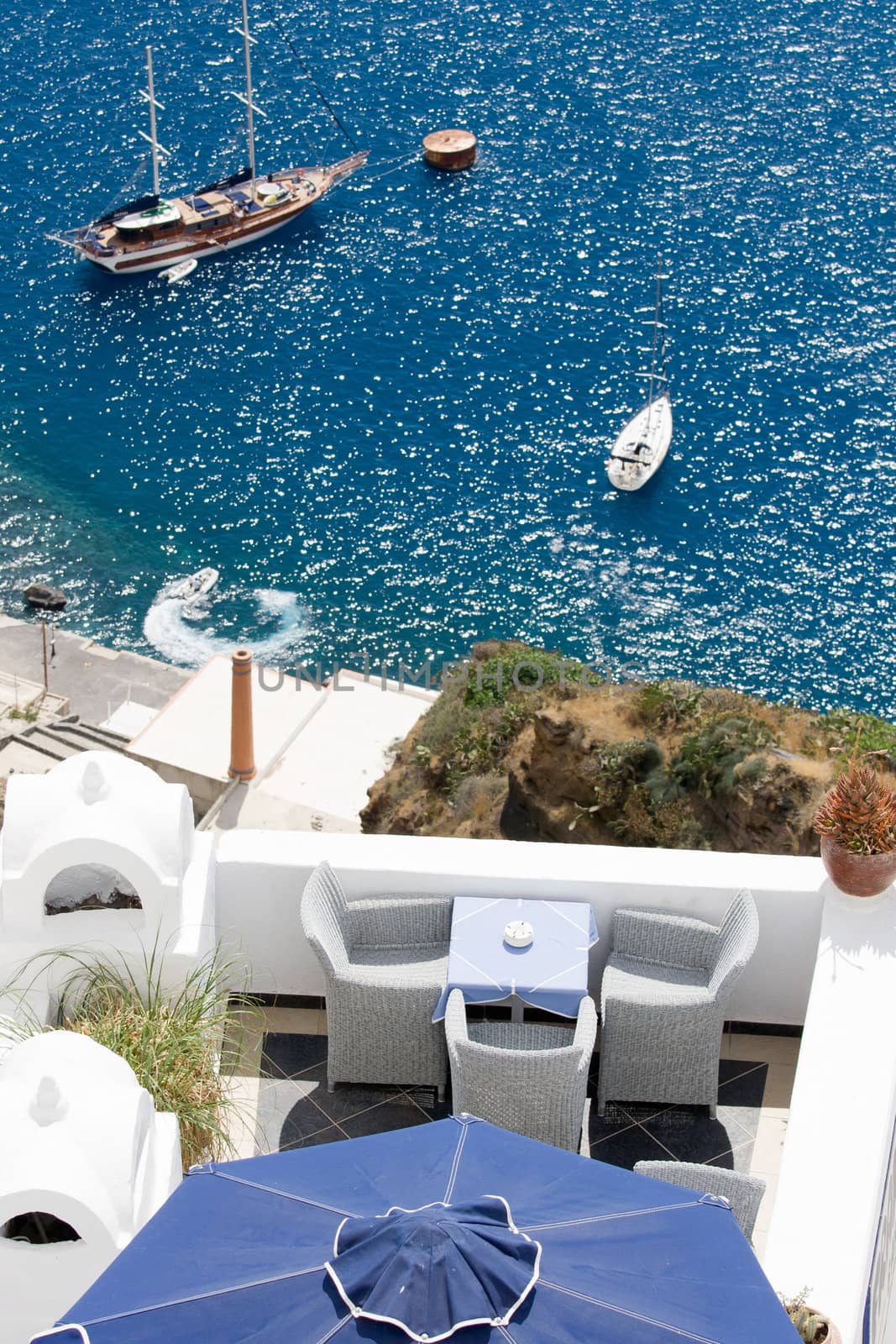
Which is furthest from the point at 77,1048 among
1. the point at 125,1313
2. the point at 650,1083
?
the point at 650,1083

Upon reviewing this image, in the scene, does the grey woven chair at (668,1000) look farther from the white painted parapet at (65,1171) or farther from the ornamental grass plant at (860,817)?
the white painted parapet at (65,1171)

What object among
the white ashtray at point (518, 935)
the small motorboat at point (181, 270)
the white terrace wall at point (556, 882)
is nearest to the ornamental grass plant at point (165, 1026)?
the white terrace wall at point (556, 882)

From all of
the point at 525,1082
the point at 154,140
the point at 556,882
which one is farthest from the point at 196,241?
the point at 525,1082

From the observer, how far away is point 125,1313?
4898mm

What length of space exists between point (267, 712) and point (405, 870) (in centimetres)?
1921

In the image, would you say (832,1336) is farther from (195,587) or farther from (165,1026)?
(195,587)

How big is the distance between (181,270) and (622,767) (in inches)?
1213

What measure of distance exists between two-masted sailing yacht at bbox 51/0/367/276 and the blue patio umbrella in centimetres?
4104

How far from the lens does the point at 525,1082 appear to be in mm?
7828

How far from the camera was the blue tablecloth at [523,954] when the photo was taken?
838 centimetres

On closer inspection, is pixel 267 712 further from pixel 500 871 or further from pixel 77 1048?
pixel 77 1048

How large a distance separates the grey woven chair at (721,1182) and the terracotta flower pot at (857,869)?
2083 millimetres

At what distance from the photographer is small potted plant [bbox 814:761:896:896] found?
8539mm

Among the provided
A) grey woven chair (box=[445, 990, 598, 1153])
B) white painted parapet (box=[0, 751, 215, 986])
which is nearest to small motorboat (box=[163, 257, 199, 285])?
white painted parapet (box=[0, 751, 215, 986])
